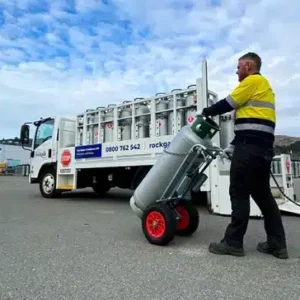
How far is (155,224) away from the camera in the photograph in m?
3.96

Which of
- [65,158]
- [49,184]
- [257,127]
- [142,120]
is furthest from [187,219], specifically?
[49,184]

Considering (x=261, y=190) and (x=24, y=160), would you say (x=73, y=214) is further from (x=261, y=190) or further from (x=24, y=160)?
(x=24, y=160)

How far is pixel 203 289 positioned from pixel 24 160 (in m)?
52.8

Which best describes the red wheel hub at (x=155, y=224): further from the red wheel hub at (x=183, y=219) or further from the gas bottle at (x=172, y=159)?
the red wheel hub at (x=183, y=219)

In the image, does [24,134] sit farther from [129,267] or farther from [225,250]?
[225,250]

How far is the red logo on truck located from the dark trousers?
6433 mm

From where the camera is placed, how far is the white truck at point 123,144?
6535 millimetres

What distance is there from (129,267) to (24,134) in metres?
8.17

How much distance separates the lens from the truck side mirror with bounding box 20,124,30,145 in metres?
10.1

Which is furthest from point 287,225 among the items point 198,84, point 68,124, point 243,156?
point 68,124

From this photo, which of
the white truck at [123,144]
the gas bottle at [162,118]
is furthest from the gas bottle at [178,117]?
the gas bottle at [162,118]

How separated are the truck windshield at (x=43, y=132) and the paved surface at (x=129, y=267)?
5196 millimetres

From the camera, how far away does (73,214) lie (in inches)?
258

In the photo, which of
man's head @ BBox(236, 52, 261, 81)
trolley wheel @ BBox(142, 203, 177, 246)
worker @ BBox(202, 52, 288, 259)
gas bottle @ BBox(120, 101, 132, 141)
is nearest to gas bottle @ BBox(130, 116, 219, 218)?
trolley wheel @ BBox(142, 203, 177, 246)
